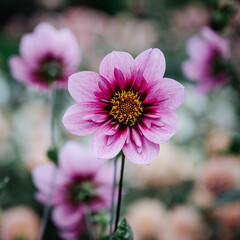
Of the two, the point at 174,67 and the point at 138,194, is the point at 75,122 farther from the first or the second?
the point at 174,67

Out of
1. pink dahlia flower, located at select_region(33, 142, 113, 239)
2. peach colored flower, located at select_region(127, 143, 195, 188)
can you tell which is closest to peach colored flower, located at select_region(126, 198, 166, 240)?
peach colored flower, located at select_region(127, 143, 195, 188)

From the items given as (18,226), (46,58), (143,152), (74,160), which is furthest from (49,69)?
(18,226)

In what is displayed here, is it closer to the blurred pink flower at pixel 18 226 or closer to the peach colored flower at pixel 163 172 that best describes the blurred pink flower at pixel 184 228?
the peach colored flower at pixel 163 172

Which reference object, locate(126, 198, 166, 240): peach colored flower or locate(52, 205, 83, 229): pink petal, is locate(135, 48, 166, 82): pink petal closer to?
locate(52, 205, 83, 229): pink petal

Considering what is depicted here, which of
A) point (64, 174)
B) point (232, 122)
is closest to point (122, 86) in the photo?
point (64, 174)

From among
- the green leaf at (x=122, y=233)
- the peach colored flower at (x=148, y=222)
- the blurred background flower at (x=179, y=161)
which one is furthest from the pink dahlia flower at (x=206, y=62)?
the green leaf at (x=122, y=233)

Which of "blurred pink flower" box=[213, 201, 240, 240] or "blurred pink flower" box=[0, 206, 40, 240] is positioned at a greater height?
"blurred pink flower" box=[213, 201, 240, 240]

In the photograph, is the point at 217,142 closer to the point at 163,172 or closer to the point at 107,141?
the point at 163,172
